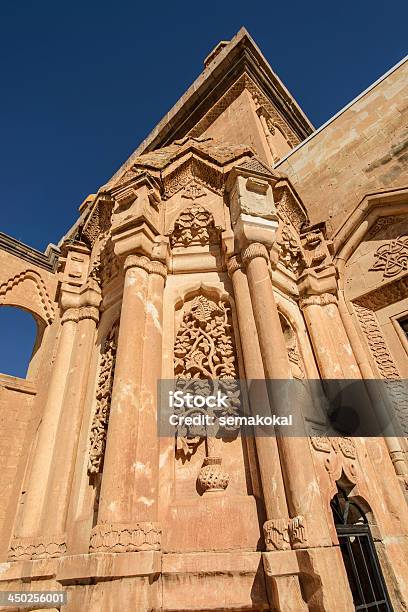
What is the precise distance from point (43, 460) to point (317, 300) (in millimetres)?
3788

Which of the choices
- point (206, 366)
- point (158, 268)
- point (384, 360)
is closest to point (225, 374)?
point (206, 366)

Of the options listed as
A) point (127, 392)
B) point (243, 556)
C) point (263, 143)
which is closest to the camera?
point (243, 556)

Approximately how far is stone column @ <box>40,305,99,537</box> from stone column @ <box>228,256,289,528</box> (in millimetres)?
1912

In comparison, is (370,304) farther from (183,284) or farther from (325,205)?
(183,284)

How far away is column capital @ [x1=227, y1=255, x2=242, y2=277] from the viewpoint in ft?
12.1

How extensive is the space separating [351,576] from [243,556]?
5.31 ft

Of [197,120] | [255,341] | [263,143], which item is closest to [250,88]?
[197,120]

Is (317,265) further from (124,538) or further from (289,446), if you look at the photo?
(124,538)

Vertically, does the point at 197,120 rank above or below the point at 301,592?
above

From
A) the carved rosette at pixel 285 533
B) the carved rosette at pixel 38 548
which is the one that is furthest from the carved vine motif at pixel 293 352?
the carved rosette at pixel 38 548

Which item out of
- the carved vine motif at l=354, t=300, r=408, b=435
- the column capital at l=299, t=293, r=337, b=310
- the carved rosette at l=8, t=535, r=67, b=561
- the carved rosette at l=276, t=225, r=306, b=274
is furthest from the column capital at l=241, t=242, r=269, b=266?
the carved rosette at l=8, t=535, r=67, b=561

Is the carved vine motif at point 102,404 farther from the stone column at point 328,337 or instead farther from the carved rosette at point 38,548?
the stone column at point 328,337

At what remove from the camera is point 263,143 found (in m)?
7.24

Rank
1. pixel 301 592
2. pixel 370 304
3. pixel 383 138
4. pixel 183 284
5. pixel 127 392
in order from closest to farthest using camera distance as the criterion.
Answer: pixel 301 592 < pixel 127 392 < pixel 183 284 < pixel 370 304 < pixel 383 138
